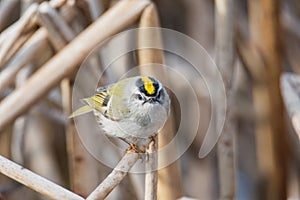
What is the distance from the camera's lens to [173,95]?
221 cm

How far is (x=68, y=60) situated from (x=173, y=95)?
632mm

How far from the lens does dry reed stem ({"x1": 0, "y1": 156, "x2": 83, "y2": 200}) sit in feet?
3.98

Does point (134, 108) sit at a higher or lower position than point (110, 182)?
higher

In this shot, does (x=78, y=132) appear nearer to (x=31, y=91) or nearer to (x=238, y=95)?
(x=31, y=91)

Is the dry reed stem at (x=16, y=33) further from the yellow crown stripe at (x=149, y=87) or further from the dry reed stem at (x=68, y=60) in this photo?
the yellow crown stripe at (x=149, y=87)

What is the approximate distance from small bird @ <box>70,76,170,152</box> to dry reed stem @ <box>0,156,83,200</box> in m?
0.25

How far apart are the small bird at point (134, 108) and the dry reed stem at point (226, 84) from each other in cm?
35

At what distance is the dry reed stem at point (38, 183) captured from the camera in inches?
47.7

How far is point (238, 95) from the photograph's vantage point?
8.16ft

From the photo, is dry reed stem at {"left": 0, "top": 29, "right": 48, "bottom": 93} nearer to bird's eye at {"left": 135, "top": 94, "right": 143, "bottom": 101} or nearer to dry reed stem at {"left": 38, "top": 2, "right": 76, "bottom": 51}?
dry reed stem at {"left": 38, "top": 2, "right": 76, "bottom": 51}

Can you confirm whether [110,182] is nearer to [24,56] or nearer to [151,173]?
[151,173]

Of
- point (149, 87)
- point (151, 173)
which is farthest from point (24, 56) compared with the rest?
point (151, 173)

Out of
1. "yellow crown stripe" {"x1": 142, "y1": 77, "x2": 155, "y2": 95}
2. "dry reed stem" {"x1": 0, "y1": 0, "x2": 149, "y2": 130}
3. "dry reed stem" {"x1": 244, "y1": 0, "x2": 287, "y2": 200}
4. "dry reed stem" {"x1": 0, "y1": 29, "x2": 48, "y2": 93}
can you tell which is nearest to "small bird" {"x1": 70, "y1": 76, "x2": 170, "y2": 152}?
"yellow crown stripe" {"x1": 142, "y1": 77, "x2": 155, "y2": 95}

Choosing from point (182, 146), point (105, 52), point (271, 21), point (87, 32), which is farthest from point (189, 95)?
point (87, 32)
